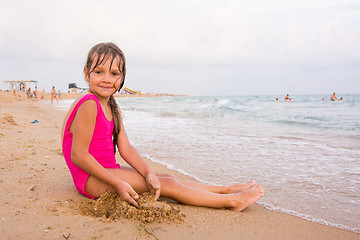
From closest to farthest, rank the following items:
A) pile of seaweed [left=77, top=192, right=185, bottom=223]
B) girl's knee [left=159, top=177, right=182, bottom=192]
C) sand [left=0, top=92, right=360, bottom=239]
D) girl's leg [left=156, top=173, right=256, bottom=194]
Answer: sand [left=0, top=92, right=360, bottom=239], pile of seaweed [left=77, top=192, right=185, bottom=223], girl's knee [left=159, top=177, right=182, bottom=192], girl's leg [left=156, top=173, right=256, bottom=194]

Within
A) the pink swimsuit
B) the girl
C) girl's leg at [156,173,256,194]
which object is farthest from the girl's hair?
girl's leg at [156,173,256,194]

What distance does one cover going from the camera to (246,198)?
2381mm

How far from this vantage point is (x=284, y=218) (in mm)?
2248

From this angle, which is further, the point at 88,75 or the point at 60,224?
the point at 88,75

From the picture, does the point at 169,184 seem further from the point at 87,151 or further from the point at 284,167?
the point at 284,167

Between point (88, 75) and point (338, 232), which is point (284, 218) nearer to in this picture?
point (338, 232)

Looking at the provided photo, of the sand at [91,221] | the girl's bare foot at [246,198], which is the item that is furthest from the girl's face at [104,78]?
the girl's bare foot at [246,198]

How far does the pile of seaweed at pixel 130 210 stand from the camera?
1.84 metres


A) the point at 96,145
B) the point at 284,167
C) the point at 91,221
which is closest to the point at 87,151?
the point at 96,145

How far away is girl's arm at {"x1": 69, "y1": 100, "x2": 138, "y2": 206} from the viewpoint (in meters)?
2.04

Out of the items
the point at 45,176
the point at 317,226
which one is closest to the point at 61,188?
the point at 45,176

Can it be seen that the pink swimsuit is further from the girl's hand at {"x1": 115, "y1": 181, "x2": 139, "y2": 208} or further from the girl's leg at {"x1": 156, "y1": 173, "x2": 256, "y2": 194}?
the girl's leg at {"x1": 156, "y1": 173, "x2": 256, "y2": 194}

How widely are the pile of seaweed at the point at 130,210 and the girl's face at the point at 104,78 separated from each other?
2.68 ft

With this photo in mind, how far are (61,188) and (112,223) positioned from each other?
2.92ft
